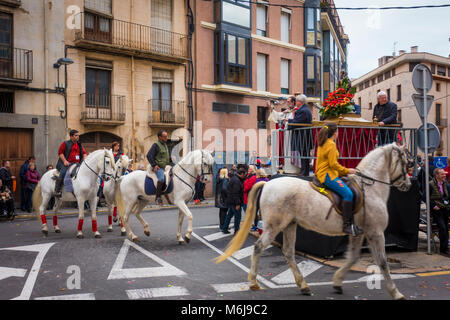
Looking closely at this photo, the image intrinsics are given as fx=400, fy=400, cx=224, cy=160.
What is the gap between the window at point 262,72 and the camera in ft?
88.3

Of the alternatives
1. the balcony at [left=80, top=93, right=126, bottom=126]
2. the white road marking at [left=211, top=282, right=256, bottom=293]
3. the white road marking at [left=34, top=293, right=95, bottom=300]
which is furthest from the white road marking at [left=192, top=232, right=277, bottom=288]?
the balcony at [left=80, top=93, right=126, bottom=126]

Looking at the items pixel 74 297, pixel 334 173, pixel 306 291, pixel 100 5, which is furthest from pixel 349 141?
pixel 100 5

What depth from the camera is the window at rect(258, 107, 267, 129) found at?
27.1 metres

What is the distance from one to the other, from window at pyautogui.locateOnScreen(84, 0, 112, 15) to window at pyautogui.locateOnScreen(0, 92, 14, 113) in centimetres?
575

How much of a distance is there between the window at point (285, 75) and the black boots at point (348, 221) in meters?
23.1

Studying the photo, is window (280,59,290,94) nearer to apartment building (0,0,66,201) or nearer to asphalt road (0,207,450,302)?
apartment building (0,0,66,201)

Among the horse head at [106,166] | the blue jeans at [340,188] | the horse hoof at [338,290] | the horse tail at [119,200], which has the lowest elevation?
the horse hoof at [338,290]

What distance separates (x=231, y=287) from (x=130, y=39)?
691 inches

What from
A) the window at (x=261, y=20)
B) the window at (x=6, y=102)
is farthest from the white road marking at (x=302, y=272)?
the window at (x=261, y=20)

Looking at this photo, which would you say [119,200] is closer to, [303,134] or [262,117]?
[303,134]

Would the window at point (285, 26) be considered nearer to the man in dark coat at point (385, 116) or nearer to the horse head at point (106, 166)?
the man in dark coat at point (385, 116)
